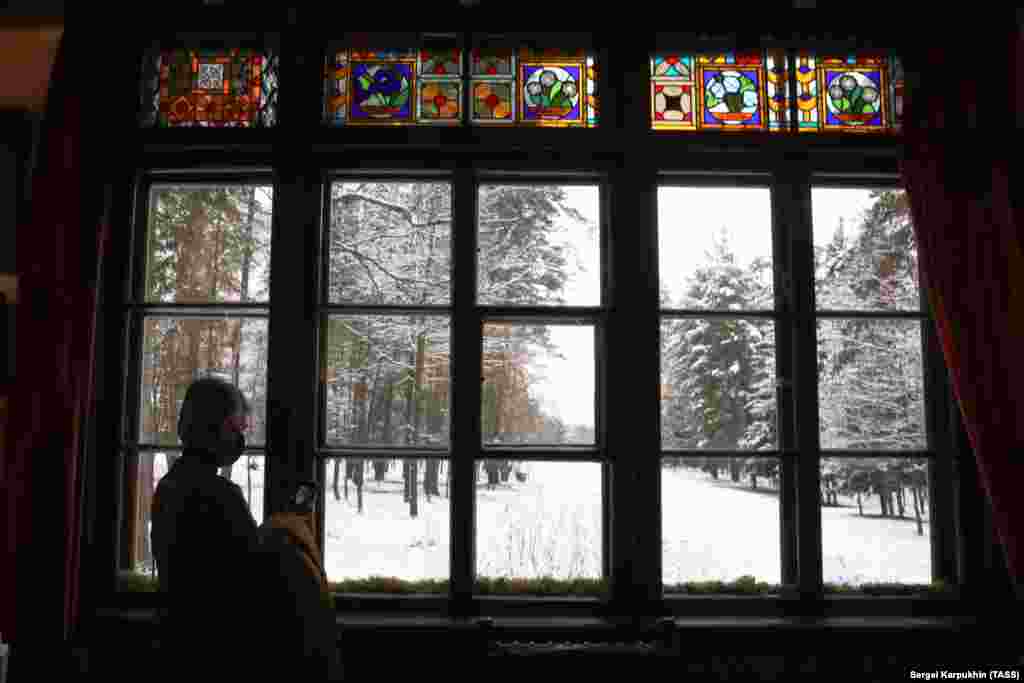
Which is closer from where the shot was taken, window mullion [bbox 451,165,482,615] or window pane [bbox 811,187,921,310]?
window mullion [bbox 451,165,482,615]

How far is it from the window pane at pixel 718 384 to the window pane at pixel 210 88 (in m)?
1.86

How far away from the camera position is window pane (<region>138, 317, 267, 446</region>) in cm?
263

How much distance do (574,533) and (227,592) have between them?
55.9 inches

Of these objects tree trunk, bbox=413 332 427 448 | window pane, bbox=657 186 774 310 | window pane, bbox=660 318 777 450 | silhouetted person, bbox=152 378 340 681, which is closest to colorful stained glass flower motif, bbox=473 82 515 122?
window pane, bbox=657 186 774 310

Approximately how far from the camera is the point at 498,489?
260 centimetres

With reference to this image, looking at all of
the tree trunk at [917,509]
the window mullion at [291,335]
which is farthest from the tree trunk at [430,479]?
the tree trunk at [917,509]

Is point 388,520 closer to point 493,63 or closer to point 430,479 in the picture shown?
point 430,479

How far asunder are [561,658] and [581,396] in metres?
0.94

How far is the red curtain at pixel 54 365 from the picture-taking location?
232cm

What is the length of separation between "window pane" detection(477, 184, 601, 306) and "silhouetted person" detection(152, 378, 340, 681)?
4.39ft

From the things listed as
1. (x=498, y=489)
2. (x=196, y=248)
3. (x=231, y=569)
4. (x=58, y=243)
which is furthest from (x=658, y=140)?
(x=58, y=243)

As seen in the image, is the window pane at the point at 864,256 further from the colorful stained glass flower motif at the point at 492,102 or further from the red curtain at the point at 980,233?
the colorful stained glass flower motif at the point at 492,102

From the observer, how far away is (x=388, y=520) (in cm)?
260

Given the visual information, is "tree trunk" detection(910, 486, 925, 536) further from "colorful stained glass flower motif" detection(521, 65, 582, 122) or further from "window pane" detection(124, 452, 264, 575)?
"window pane" detection(124, 452, 264, 575)
